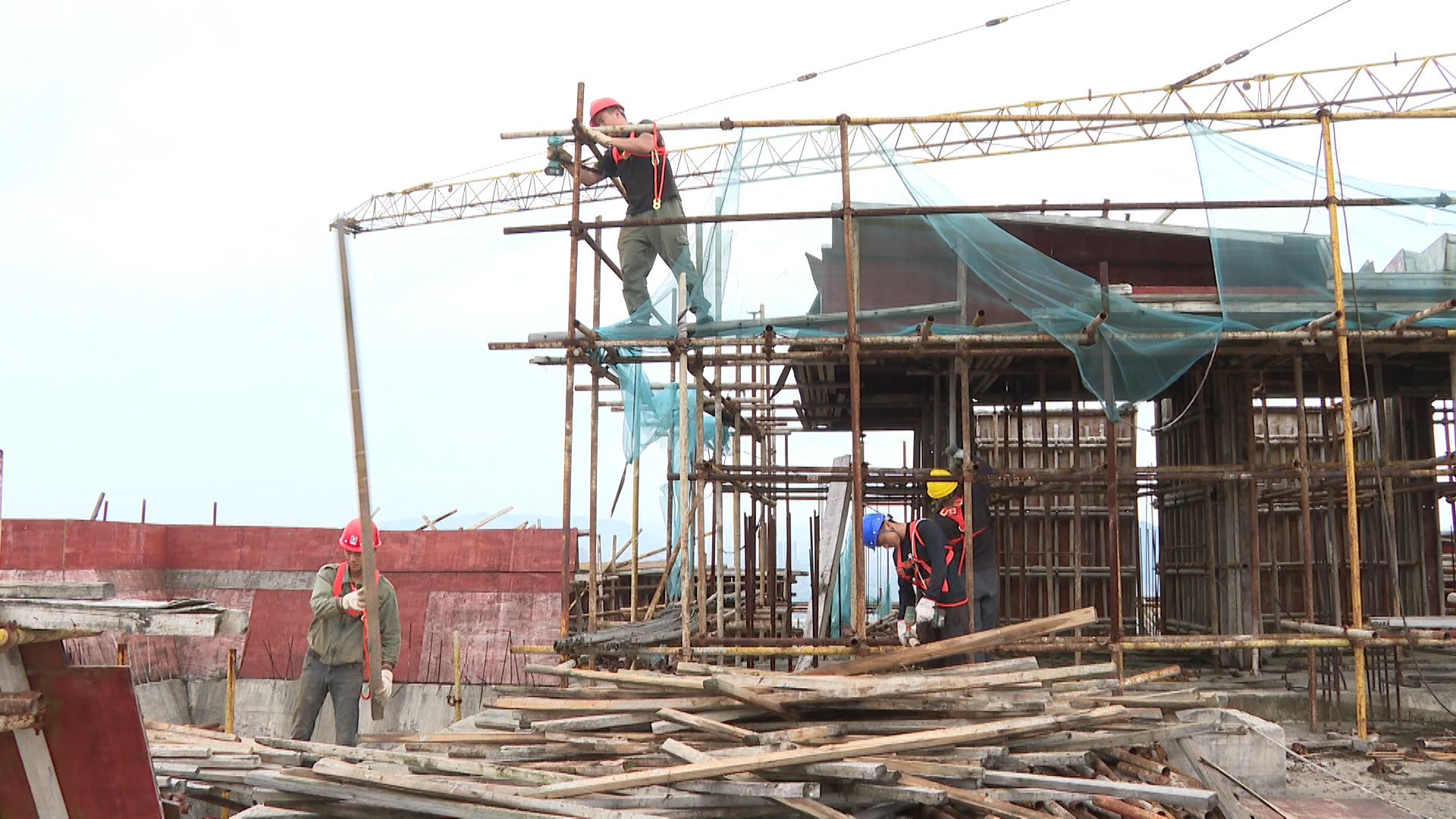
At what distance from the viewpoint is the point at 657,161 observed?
33.2 feet

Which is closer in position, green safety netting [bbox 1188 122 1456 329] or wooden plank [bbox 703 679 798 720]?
wooden plank [bbox 703 679 798 720]

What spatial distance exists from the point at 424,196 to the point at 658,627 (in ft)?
188

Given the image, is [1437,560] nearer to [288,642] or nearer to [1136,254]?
[1136,254]

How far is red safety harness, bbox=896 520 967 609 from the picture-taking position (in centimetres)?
935

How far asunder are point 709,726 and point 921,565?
3.30 metres

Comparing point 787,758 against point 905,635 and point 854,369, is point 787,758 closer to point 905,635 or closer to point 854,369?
point 905,635

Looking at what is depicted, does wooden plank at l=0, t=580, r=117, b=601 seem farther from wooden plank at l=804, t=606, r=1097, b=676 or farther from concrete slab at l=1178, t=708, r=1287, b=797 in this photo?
concrete slab at l=1178, t=708, r=1287, b=797

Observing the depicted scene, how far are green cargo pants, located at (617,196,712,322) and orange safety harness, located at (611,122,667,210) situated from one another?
140mm

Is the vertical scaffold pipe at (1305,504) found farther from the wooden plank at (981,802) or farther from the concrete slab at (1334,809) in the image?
the wooden plank at (981,802)

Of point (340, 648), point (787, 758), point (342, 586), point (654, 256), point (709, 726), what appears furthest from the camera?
point (654, 256)

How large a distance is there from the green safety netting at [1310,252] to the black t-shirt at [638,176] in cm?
461

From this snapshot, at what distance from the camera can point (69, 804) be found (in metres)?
4.55

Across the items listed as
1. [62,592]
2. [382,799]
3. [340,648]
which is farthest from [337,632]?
[62,592]

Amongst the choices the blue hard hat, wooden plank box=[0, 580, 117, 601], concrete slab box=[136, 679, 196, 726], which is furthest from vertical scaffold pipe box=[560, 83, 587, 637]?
concrete slab box=[136, 679, 196, 726]
